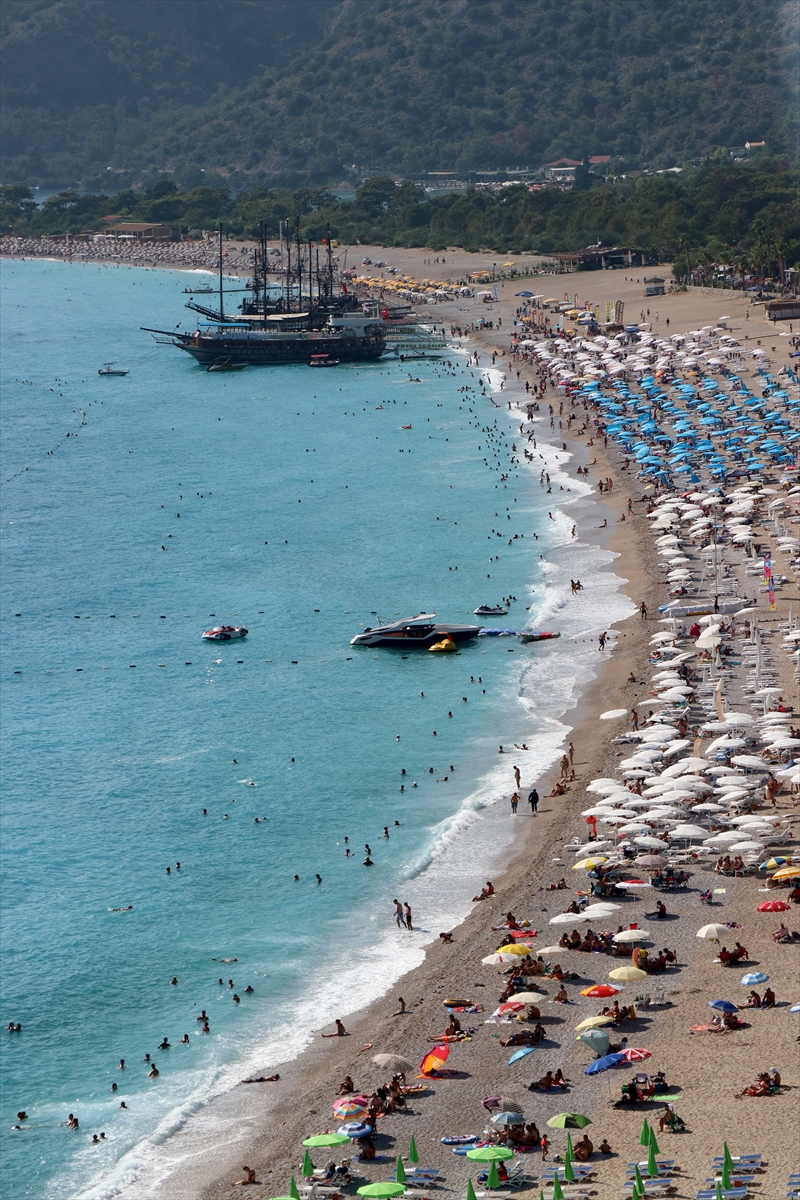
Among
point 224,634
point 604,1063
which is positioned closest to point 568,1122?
point 604,1063

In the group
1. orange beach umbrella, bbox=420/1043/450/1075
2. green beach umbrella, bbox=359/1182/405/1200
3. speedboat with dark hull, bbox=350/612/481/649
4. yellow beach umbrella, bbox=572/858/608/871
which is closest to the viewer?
green beach umbrella, bbox=359/1182/405/1200

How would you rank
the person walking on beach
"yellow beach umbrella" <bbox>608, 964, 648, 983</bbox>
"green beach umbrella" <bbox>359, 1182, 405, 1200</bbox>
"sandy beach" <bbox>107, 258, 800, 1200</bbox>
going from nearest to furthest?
1. "green beach umbrella" <bbox>359, 1182, 405, 1200</bbox>
2. "sandy beach" <bbox>107, 258, 800, 1200</bbox>
3. "yellow beach umbrella" <bbox>608, 964, 648, 983</bbox>
4. the person walking on beach

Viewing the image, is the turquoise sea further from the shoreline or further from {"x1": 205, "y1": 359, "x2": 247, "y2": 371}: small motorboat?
{"x1": 205, "y1": 359, "x2": 247, "y2": 371}: small motorboat

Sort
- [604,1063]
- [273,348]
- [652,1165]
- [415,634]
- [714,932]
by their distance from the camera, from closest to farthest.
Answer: [652,1165], [604,1063], [714,932], [415,634], [273,348]

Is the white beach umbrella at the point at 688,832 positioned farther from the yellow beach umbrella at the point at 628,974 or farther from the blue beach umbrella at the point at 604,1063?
the blue beach umbrella at the point at 604,1063

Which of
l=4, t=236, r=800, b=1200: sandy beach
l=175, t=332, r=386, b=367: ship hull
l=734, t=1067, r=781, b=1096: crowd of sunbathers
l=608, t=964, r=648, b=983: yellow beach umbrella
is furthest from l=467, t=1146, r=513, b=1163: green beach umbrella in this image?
l=175, t=332, r=386, b=367: ship hull

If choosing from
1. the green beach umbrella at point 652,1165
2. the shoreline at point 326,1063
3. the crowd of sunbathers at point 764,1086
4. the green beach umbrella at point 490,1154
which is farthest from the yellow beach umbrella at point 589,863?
the green beach umbrella at point 652,1165

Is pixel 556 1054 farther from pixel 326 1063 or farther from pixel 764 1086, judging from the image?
pixel 326 1063
